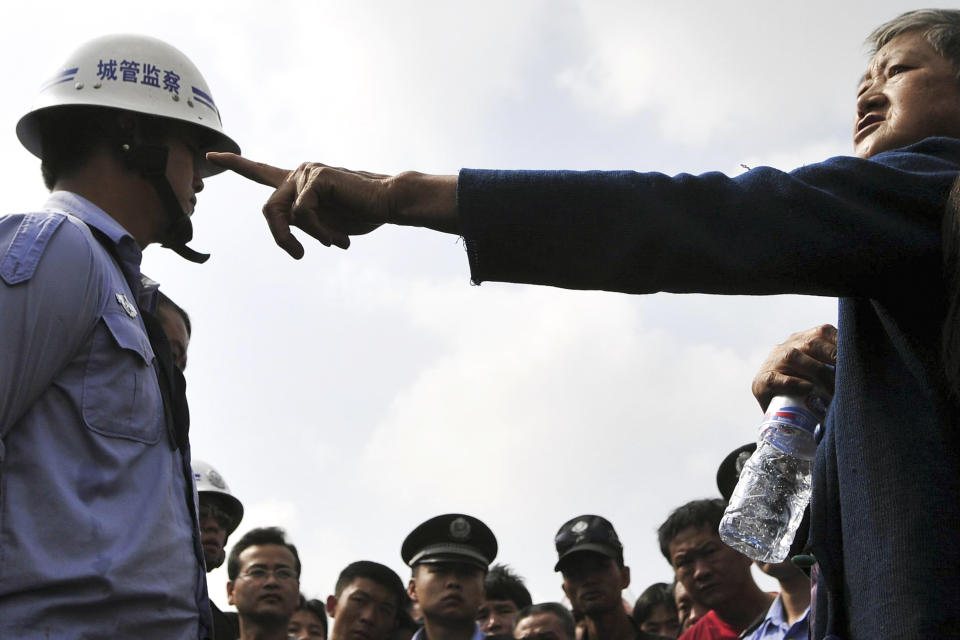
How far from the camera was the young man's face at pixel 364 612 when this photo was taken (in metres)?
8.23

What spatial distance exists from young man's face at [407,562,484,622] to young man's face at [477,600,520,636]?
4.91 ft

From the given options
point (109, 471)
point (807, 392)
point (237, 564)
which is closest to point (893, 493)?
point (807, 392)

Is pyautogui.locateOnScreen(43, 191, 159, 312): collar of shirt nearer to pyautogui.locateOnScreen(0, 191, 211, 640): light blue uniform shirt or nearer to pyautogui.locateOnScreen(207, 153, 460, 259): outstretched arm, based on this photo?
pyautogui.locateOnScreen(0, 191, 211, 640): light blue uniform shirt

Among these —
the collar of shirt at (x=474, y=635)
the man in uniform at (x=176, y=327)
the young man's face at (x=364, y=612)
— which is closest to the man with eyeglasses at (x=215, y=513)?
the young man's face at (x=364, y=612)

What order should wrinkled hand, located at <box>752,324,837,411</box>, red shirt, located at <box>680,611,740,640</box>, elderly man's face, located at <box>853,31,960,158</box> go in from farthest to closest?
red shirt, located at <box>680,611,740,640</box> → wrinkled hand, located at <box>752,324,837,411</box> → elderly man's face, located at <box>853,31,960,158</box>

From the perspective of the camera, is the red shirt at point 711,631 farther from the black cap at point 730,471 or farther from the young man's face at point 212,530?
the young man's face at point 212,530

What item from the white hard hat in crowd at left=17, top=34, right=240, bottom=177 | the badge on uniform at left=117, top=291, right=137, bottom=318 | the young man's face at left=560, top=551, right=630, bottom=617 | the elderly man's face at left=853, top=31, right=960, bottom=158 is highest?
the white hard hat in crowd at left=17, top=34, right=240, bottom=177

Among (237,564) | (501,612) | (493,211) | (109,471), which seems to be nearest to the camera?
(493,211)

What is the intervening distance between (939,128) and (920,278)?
22.8 inches

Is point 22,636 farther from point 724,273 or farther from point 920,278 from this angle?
point 920,278

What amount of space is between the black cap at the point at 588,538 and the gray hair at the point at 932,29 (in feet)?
18.6

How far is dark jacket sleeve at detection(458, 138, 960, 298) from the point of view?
2.25m

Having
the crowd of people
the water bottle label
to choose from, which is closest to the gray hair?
the crowd of people

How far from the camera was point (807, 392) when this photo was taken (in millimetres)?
3074
